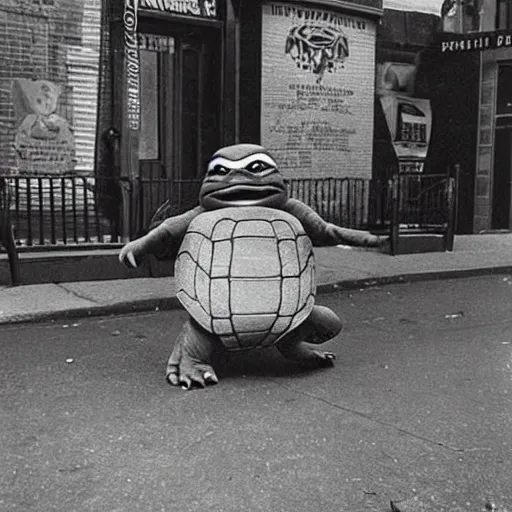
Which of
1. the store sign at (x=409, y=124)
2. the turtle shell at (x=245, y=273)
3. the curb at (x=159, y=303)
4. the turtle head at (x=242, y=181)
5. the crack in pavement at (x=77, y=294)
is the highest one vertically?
the store sign at (x=409, y=124)

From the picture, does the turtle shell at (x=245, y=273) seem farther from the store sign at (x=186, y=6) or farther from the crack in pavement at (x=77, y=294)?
the store sign at (x=186, y=6)

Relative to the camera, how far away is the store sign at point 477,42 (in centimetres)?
1377

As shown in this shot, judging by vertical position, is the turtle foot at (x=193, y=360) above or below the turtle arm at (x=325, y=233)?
below

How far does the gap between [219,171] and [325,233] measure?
0.77 m

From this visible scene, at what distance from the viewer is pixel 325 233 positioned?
520 centimetres

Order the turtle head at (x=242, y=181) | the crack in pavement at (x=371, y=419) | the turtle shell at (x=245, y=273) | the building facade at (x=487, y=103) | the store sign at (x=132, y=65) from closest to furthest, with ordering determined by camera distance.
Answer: the crack in pavement at (x=371, y=419) → the turtle shell at (x=245, y=273) → the turtle head at (x=242, y=181) → the store sign at (x=132, y=65) → the building facade at (x=487, y=103)

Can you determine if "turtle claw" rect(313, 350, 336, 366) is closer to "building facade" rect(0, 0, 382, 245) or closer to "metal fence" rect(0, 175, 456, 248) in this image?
"metal fence" rect(0, 175, 456, 248)

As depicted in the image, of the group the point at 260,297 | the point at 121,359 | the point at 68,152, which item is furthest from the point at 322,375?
the point at 68,152

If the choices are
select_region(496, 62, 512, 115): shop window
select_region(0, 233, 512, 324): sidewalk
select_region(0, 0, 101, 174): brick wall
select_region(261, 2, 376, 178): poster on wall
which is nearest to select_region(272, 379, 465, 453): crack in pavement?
select_region(0, 233, 512, 324): sidewalk

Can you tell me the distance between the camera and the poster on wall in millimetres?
12508

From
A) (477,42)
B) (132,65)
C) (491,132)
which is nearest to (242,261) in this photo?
(132,65)

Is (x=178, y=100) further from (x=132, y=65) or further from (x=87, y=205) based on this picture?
(x=87, y=205)

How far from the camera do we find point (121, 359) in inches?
226

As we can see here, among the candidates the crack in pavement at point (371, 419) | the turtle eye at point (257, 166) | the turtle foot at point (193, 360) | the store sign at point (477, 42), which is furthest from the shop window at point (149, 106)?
the crack in pavement at point (371, 419)
